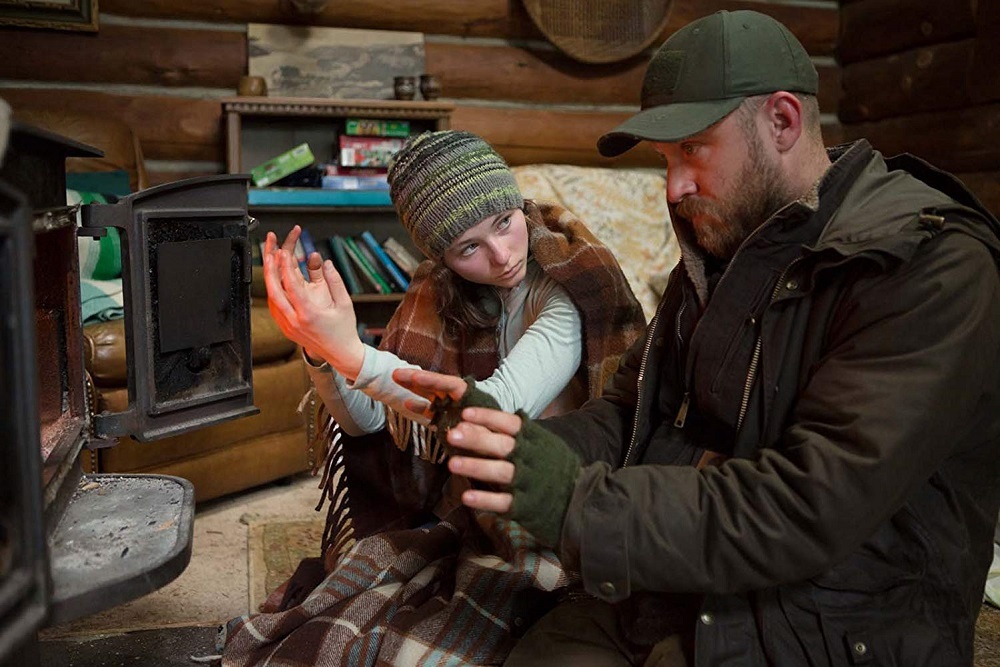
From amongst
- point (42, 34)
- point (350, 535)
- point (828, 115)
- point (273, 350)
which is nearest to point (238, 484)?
point (273, 350)

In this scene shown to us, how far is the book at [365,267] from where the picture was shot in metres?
3.87

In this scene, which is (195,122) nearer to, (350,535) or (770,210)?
(350,535)

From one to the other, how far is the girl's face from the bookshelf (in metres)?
1.98

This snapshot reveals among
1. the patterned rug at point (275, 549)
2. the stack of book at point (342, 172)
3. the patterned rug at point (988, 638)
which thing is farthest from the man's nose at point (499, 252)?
the stack of book at point (342, 172)

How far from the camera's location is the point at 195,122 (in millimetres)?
3859

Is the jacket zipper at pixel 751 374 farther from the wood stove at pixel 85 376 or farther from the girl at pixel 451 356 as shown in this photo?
the wood stove at pixel 85 376

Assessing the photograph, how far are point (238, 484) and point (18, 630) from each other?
2.14 m

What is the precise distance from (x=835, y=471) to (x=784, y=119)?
1.66 ft

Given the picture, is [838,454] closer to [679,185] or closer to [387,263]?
[679,185]

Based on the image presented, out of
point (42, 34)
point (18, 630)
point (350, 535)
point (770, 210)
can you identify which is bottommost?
point (350, 535)

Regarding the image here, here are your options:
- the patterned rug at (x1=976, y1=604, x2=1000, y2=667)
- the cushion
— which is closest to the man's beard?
the patterned rug at (x1=976, y1=604, x2=1000, y2=667)

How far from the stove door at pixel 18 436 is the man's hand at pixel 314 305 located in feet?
1.99

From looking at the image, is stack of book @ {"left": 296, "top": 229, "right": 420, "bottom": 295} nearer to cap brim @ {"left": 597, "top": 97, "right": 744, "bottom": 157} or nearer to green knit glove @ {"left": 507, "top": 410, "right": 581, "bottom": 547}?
cap brim @ {"left": 597, "top": 97, "right": 744, "bottom": 157}

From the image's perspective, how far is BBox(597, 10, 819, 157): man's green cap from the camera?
4.20 feet
